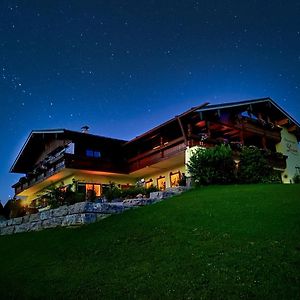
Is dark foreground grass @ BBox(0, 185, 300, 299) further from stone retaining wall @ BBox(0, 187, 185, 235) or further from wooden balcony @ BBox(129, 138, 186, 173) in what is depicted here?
wooden balcony @ BBox(129, 138, 186, 173)

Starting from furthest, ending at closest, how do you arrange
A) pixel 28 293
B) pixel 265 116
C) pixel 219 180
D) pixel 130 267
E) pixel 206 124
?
1. pixel 265 116
2. pixel 206 124
3. pixel 219 180
4. pixel 130 267
5. pixel 28 293

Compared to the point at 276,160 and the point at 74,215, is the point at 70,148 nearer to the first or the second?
the point at 74,215

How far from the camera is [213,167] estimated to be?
2459 centimetres

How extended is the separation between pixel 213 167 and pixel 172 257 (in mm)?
16347

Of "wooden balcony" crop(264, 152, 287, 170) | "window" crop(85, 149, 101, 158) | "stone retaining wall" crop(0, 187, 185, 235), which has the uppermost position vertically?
"window" crop(85, 149, 101, 158)

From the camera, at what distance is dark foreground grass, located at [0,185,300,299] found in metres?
6.89

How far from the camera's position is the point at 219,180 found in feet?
80.2

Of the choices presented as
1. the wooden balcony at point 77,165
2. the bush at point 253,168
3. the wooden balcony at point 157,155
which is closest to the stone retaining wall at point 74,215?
the bush at point 253,168

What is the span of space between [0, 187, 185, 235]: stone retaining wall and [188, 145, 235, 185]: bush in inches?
140

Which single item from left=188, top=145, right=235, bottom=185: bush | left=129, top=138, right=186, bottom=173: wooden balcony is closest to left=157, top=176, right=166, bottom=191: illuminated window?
left=129, top=138, right=186, bottom=173: wooden balcony

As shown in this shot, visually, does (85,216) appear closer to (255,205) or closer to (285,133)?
(255,205)

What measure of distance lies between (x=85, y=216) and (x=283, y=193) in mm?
9207

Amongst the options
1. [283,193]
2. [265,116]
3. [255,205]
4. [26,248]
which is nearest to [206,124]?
[265,116]

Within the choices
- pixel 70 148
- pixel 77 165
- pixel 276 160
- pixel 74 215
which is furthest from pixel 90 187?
pixel 74 215
